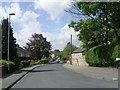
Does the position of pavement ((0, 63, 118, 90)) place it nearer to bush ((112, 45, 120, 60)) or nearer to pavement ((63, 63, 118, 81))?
pavement ((63, 63, 118, 81))

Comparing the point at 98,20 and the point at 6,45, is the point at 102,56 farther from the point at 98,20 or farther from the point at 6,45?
the point at 6,45

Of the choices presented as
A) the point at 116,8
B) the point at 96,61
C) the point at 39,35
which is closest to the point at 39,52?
the point at 39,35

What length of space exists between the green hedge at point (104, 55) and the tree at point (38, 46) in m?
68.3

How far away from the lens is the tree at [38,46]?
116 m

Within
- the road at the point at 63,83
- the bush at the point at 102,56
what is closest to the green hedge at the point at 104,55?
the bush at the point at 102,56

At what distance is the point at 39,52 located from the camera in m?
118

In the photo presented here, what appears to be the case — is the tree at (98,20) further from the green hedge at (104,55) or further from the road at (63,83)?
the road at (63,83)

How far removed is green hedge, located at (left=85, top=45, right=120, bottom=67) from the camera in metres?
39.8

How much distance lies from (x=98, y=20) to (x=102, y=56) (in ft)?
16.4

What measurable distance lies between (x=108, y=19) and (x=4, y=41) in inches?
593

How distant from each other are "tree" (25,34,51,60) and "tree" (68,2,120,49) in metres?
71.0

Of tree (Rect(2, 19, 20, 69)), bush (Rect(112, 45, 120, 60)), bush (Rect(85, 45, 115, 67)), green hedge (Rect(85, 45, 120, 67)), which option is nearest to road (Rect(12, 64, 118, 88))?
bush (Rect(112, 45, 120, 60))

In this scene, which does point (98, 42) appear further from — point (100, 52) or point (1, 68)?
point (1, 68)

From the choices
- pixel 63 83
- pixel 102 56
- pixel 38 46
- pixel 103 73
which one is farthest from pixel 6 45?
pixel 38 46
